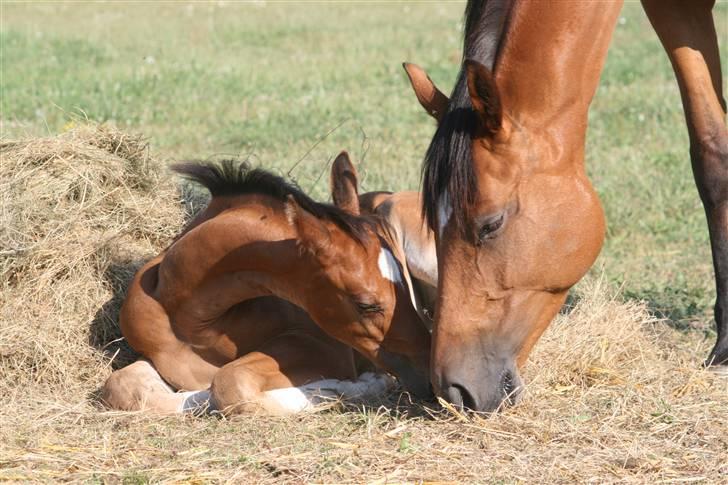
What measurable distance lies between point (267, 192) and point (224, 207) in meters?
0.21

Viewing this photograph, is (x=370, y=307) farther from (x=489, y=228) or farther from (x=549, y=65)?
(x=549, y=65)

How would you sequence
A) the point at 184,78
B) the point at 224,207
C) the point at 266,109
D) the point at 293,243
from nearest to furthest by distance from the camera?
A: the point at 293,243
the point at 224,207
the point at 266,109
the point at 184,78

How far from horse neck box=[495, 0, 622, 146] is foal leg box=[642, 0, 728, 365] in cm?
112

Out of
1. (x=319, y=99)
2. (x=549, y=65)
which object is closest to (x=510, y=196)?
(x=549, y=65)

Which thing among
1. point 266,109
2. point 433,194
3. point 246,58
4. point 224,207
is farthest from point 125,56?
point 433,194

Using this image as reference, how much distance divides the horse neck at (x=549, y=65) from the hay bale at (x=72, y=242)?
223cm

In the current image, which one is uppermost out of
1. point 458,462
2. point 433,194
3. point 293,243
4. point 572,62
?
point 572,62

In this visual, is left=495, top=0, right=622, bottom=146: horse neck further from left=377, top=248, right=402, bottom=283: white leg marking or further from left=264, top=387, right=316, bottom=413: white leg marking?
left=264, top=387, right=316, bottom=413: white leg marking

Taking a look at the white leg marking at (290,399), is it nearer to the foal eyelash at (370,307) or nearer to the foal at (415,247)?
the foal eyelash at (370,307)

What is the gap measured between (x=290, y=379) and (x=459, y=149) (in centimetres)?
128

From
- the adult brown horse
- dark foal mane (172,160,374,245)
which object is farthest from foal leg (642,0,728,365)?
dark foal mane (172,160,374,245)

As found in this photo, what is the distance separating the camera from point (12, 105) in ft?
30.5

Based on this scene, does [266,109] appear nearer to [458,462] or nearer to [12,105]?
[12,105]

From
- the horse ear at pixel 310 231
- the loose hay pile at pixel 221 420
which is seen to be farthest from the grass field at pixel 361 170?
the horse ear at pixel 310 231
